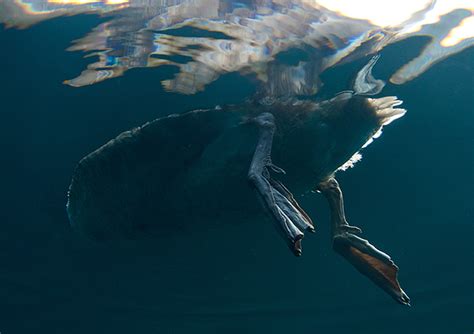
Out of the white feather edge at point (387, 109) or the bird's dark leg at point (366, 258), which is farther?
the white feather edge at point (387, 109)

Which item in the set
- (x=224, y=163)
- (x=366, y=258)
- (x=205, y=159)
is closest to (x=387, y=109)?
(x=366, y=258)

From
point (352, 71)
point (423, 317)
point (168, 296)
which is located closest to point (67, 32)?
point (352, 71)

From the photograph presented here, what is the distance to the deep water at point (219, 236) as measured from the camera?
6.38 m

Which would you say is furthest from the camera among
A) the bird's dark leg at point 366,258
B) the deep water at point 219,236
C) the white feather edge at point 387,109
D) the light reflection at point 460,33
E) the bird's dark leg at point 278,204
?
the white feather edge at point 387,109

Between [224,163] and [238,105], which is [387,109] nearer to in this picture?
[238,105]

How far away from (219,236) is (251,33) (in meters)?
6.53

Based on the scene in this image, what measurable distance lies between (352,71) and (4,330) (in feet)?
68.0

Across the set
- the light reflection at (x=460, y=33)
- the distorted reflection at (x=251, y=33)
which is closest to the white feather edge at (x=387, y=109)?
the distorted reflection at (x=251, y=33)

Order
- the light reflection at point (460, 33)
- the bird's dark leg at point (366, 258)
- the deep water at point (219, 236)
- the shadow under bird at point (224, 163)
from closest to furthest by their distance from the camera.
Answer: the bird's dark leg at point (366, 258) < the shadow under bird at point (224, 163) < the light reflection at point (460, 33) < the deep water at point (219, 236)

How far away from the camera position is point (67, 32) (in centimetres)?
526

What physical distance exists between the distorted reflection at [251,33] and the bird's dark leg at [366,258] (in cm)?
225

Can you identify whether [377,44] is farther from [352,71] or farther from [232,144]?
[232,144]

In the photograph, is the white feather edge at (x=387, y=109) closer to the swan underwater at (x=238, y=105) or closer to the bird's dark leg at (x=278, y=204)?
the swan underwater at (x=238, y=105)

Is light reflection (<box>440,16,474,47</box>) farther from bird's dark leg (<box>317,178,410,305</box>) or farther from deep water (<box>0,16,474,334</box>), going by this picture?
bird's dark leg (<box>317,178,410,305</box>)
